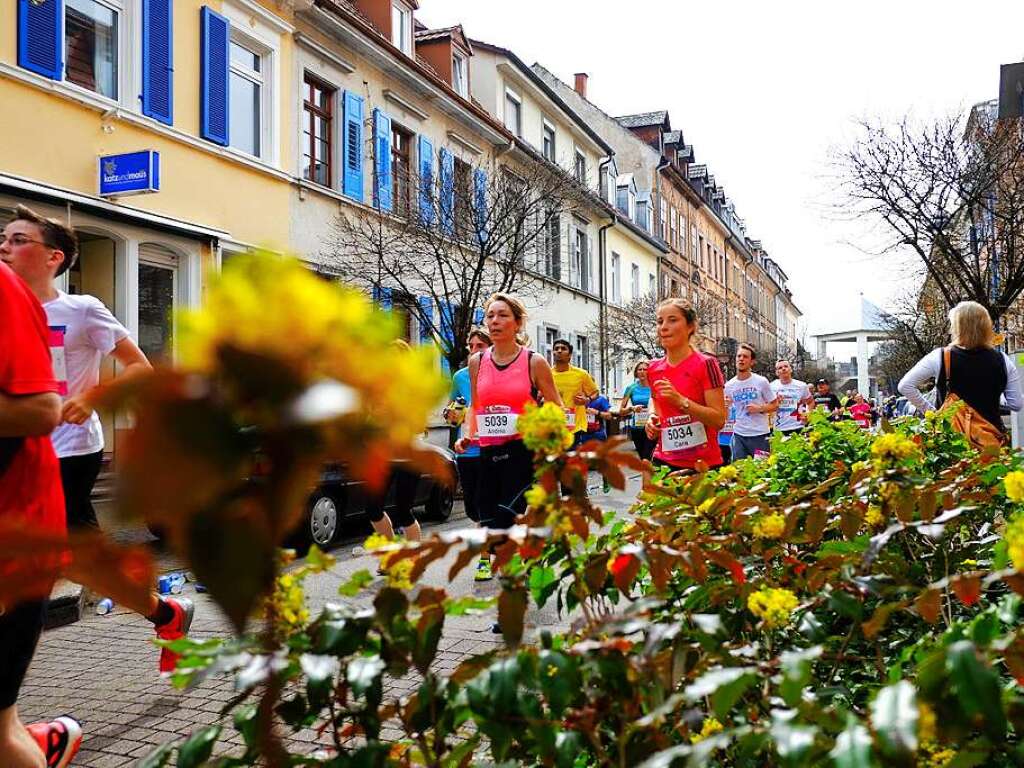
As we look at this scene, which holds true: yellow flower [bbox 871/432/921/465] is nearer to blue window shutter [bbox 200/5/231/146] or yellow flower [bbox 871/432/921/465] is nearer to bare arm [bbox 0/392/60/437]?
bare arm [bbox 0/392/60/437]

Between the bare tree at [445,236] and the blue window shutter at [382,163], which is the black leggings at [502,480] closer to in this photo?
the bare tree at [445,236]

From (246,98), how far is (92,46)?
2960 mm

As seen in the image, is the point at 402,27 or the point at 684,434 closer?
the point at 684,434

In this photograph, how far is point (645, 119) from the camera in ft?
140

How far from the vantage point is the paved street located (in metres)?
3.39

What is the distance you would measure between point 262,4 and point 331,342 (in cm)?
1501

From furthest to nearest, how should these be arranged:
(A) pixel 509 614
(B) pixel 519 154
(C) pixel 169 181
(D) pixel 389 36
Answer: (B) pixel 519 154, (D) pixel 389 36, (C) pixel 169 181, (A) pixel 509 614

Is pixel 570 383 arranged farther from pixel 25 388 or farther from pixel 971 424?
pixel 25 388

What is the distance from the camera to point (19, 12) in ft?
32.5

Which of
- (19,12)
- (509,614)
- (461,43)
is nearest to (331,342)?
(509,614)

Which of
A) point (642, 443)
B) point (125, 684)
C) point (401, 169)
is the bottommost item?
point (125, 684)

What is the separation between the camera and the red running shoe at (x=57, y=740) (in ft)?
8.74

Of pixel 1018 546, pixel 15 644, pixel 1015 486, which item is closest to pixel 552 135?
pixel 15 644

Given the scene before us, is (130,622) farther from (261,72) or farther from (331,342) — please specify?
(261,72)
